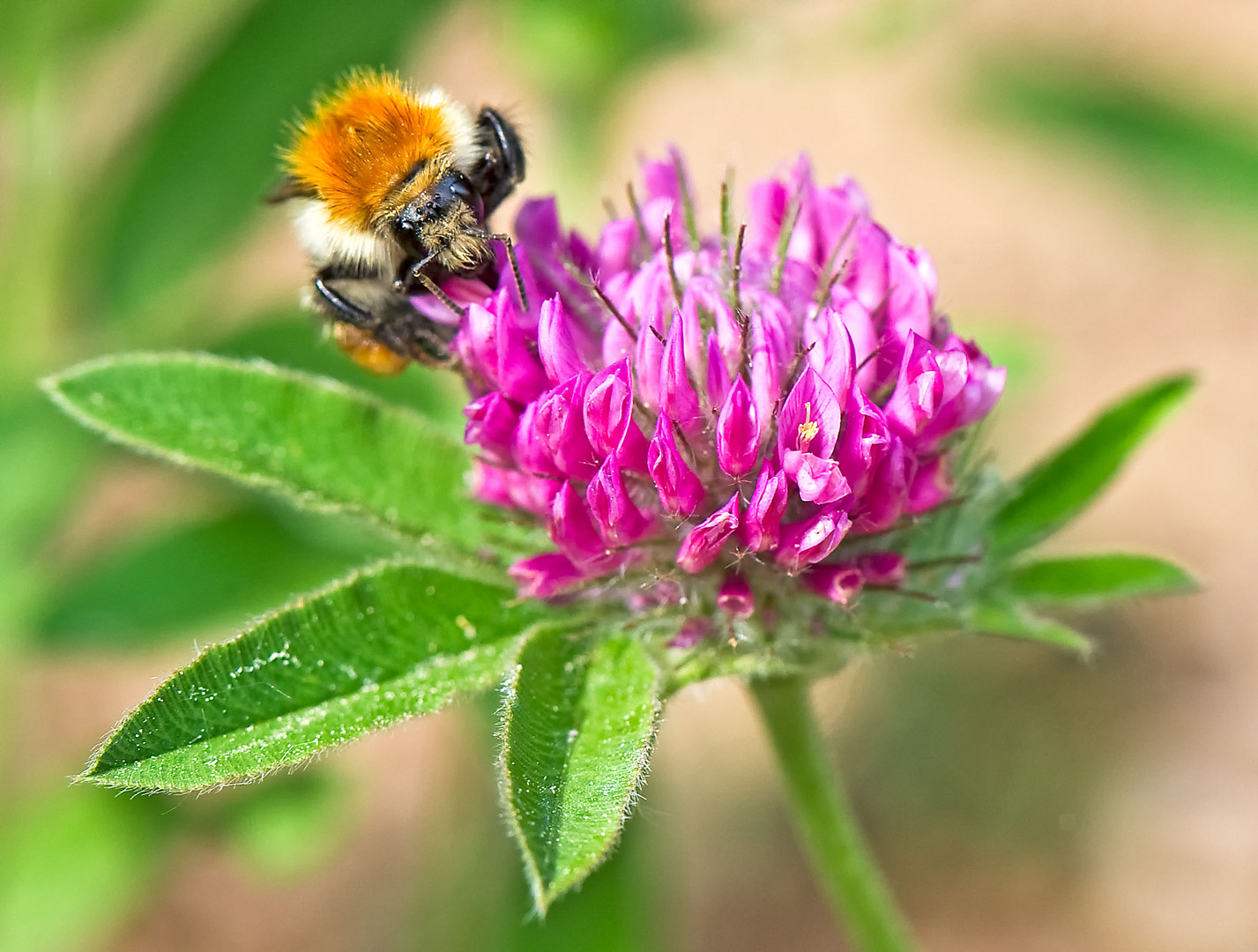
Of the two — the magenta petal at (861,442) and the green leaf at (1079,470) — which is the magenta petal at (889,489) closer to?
the magenta petal at (861,442)

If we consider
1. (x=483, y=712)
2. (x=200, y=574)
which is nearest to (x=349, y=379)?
(x=200, y=574)

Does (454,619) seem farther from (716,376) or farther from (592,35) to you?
(592,35)

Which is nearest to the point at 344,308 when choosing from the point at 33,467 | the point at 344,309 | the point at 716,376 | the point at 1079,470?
the point at 344,309

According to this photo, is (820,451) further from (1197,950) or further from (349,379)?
(1197,950)

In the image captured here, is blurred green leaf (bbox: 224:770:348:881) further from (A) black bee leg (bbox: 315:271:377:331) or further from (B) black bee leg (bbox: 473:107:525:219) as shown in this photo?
(B) black bee leg (bbox: 473:107:525:219)

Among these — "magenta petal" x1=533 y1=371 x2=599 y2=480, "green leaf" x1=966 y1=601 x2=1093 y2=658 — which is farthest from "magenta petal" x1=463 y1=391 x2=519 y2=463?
"green leaf" x1=966 y1=601 x2=1093 y2=658
